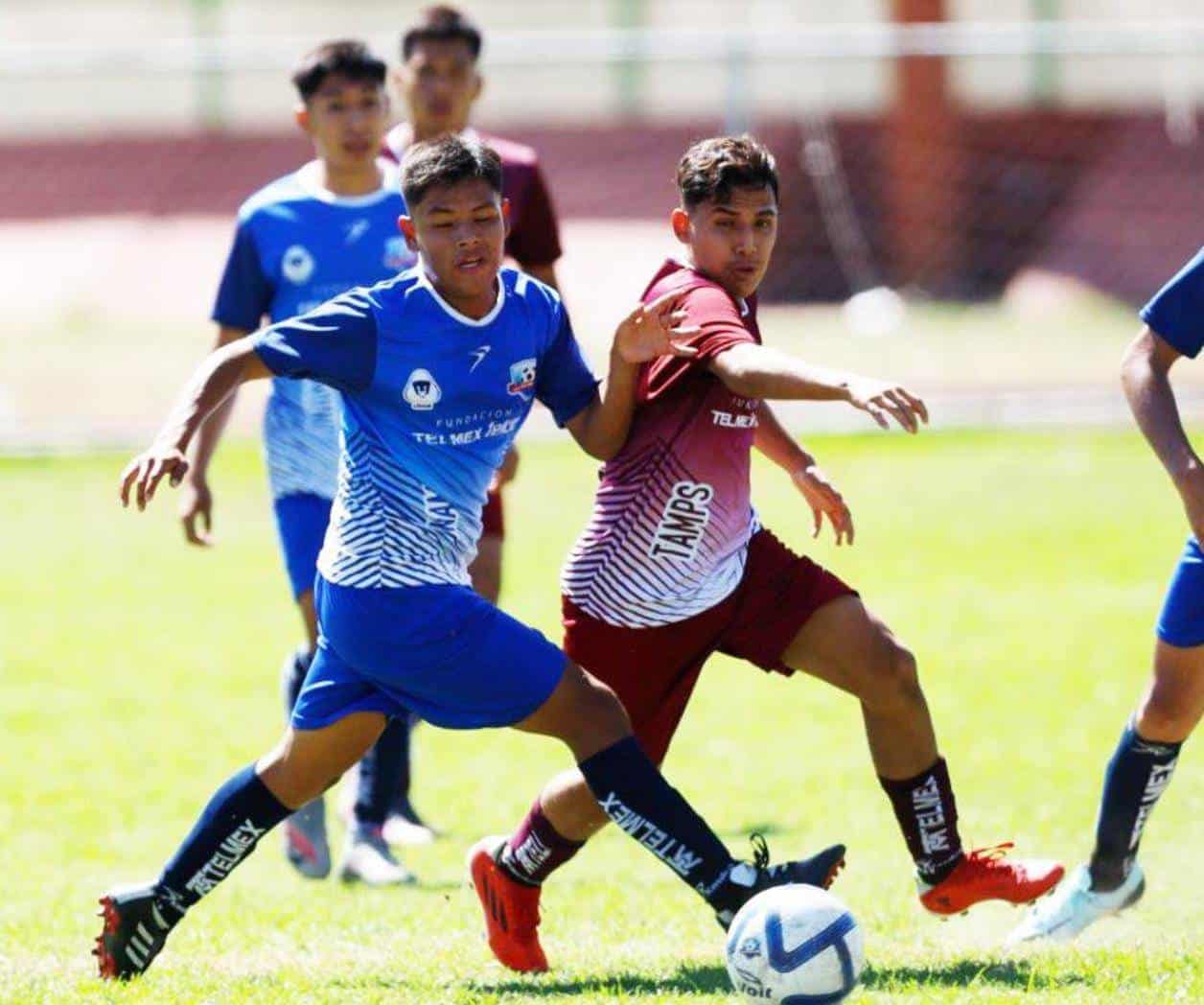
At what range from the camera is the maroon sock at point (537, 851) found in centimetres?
607

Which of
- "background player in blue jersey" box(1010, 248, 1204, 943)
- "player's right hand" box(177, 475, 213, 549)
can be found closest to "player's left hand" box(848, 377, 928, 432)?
"background player in blue jersey" box(1010, 248, 1204, 943)

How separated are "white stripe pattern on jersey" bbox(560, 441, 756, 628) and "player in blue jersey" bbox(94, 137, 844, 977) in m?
0.21

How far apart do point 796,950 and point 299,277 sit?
120 inches

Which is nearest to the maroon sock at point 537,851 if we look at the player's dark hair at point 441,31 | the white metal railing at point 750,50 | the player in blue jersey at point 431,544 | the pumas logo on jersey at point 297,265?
the player in blue jersey at point 431,544

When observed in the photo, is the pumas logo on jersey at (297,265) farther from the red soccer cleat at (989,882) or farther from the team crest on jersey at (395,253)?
the red soccer cleat at (989,882)

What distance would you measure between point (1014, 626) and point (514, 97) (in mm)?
17155

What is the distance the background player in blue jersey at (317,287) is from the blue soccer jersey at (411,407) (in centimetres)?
158

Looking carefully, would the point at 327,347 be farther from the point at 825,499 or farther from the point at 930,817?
the point at 930,817

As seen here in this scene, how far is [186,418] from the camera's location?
17.9 ft

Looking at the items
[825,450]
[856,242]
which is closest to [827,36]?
[856,242]

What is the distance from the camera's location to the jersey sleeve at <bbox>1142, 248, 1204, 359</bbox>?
583 cm

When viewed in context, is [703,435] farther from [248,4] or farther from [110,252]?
[248,4]

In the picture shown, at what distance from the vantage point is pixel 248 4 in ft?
112

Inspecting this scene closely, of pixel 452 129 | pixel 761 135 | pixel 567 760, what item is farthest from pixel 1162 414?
pixel 761 135
